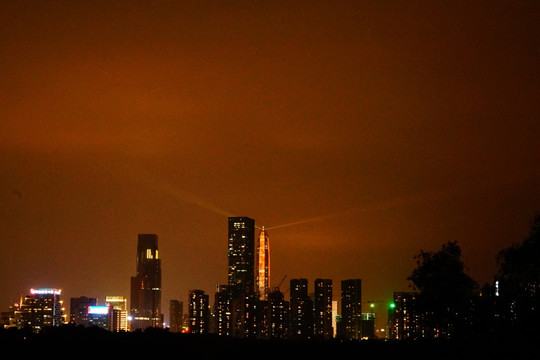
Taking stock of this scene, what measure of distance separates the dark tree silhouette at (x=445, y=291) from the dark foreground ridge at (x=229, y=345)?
14223 millimetres

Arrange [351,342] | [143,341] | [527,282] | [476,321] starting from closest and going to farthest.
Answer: [143,341]
[351,342]
[527,282]
[476,321]

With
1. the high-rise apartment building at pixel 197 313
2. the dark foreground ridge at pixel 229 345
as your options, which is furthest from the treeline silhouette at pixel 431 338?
the high-rise apartment building at pixel 197 313

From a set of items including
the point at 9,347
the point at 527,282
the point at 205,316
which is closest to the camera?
the point at 9,347

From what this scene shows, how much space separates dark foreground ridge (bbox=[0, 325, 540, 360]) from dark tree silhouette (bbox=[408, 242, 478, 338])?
14.2 metres

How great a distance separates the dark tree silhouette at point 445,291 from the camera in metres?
59.7

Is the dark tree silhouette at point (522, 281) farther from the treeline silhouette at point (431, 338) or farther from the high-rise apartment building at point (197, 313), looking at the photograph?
the high-rise apartment building at point (197, 313)

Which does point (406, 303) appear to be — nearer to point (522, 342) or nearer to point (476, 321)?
point (476, 321)

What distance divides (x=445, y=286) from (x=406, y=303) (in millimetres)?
2831

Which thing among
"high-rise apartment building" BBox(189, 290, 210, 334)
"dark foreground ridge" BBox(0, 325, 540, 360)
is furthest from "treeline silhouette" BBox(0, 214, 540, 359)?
"high-rise apartment building" BBox(189, 290, 210, 334)

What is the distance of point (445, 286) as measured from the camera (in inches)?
2395

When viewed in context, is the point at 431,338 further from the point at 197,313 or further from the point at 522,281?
the point at 197,313

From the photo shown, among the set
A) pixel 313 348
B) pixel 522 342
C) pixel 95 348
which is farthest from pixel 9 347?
pixel 522 342

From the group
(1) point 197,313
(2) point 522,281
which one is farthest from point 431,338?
(1) point 197,313

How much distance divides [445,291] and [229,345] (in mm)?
21658
